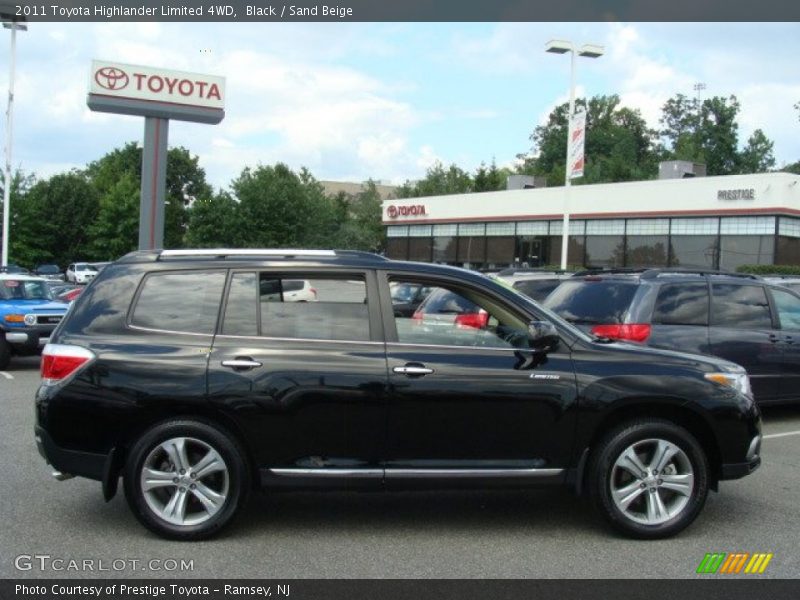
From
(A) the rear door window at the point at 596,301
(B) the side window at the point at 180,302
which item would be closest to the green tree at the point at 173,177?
(A) the rear door window at the point at 596,301

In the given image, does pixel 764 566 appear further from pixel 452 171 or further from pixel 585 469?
pixel 452 171

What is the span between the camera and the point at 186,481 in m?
5.20

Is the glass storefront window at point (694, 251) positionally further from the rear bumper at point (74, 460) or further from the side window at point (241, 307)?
the rear bumper at point (74, 460)

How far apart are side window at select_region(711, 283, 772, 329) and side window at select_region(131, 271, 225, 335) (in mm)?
5905

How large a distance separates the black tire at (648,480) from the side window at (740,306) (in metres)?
4.05

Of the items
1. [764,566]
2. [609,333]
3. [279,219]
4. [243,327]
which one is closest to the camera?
[764,566]

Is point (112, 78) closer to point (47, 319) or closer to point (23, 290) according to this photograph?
point (23, 290)

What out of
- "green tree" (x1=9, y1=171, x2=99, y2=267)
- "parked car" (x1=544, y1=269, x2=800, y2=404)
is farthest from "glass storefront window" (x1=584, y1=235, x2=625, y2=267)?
"green tree" (x1=9, y1=171, x2=99, y2=267)

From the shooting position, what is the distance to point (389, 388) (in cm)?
525

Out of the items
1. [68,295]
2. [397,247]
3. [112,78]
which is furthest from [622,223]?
[68,295]

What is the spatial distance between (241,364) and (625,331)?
4668 millimetres
